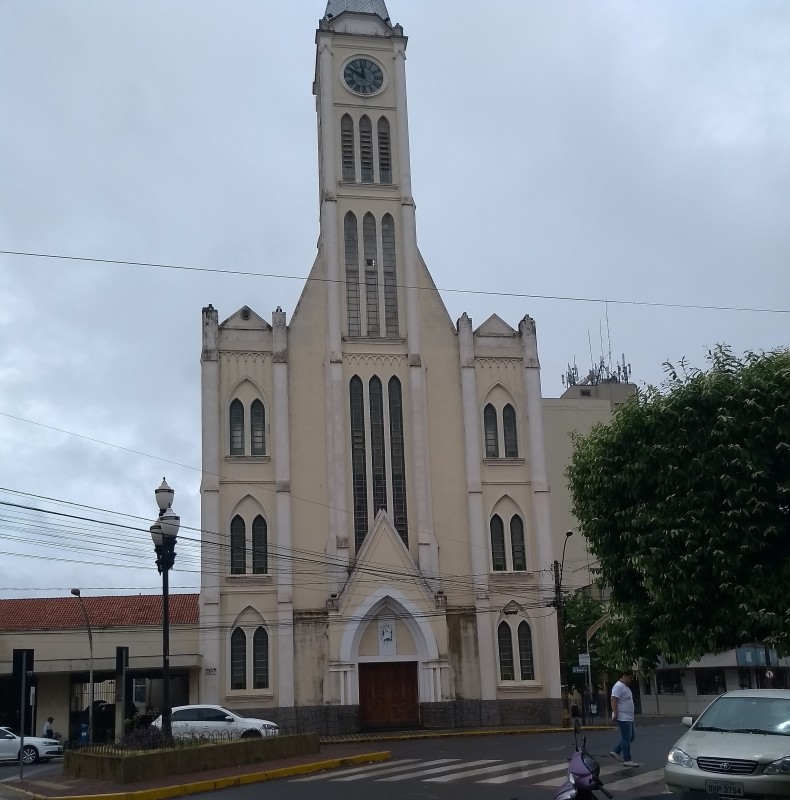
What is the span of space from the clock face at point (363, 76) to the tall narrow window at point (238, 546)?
1848cm

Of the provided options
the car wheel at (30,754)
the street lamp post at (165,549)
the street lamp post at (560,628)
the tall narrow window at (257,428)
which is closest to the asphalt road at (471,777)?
the street lamp post at (165,549)

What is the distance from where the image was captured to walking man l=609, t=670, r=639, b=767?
1775 centimetres

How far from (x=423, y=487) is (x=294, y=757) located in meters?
18.0

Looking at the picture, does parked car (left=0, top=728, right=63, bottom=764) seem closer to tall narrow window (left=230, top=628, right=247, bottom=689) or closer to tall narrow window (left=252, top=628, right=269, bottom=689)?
tall narrow window (left=230, top=628, right=247, bottom=689)

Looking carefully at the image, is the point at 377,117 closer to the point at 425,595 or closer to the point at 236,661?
the point at 425,595

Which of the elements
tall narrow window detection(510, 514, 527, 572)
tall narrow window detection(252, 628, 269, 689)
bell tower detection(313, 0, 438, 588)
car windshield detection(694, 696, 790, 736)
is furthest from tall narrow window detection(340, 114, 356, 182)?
car windshield detection(694, 696, 790, 736)

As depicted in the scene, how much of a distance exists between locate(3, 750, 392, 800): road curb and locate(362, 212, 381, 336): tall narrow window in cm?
2151

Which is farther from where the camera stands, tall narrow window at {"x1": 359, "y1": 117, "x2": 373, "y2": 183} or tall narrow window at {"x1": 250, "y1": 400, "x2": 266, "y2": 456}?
tall narrow window at {"x1": 359, "y1": 117, "x2": 373, "y2": 183}

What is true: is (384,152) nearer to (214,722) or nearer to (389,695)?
(389,695)

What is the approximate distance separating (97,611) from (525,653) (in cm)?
1752

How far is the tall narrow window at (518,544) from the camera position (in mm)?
39531

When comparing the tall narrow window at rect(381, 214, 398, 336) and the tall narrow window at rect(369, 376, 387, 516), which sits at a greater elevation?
the tall narrow window at rect(381, 214, 398, 336)

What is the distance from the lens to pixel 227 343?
130ft

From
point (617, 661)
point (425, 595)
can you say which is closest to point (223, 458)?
point (425, 595)
